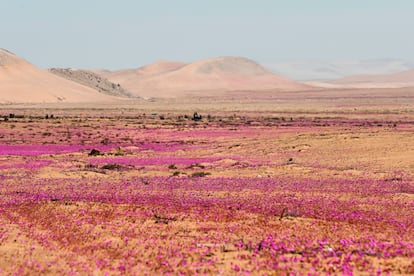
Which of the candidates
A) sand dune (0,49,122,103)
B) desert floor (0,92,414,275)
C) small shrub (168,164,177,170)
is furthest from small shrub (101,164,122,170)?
sand dune (0,49,122,103)

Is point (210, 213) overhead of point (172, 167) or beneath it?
overhead

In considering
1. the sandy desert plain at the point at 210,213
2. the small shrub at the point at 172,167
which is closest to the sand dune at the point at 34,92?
the sandy desert plain at the point at 210,213

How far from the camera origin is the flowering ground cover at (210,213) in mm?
15023

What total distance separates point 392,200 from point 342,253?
907cm

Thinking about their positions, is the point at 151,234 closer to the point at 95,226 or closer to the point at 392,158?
the point at 95,226

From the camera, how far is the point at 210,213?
69.2 feet

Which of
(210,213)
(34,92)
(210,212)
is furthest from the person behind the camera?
(34,92)

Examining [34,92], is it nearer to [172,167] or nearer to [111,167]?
[111,167]

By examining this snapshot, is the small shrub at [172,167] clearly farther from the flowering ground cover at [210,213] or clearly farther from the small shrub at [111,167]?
the small shrub at [111,167]

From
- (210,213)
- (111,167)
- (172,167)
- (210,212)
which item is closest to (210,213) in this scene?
(210,213)

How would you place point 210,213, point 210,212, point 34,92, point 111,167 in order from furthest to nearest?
1. point 34,92
2. point 111,167
3. point 210,212
4. point 210,213

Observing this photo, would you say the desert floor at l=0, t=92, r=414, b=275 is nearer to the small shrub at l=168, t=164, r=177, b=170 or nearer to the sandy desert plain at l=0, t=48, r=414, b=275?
the sandy desert plain at l=0, t=48, r=414, b=275

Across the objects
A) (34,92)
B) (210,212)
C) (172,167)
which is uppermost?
(210,212)

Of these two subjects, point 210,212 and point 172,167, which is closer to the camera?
point 210,212
